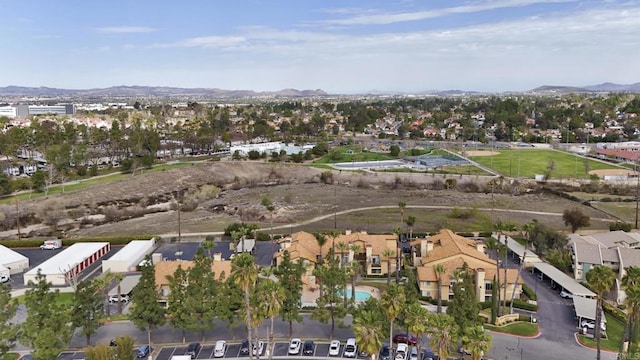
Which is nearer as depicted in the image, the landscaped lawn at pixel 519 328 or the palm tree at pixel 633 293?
the palm tree at pixel 633 293

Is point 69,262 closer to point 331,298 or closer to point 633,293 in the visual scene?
point 331,298

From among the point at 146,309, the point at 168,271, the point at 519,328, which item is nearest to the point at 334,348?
the point at 146,309

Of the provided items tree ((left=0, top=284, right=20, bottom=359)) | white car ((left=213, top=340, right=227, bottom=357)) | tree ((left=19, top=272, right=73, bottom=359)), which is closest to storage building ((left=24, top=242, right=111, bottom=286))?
tree ((left=0, top=284, right=20, bottom=359))

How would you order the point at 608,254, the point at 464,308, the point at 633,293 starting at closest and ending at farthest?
1. the point at 633,293
2. the point at 464,308
3. the point at 608,254

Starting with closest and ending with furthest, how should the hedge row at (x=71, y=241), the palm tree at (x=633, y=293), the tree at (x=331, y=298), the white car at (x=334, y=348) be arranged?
the palm tree at (x=633, y=293) → the white car at (x=334, y=348) → the tree at (x=331, y=298) → the hedge row at (x=71, y=241)

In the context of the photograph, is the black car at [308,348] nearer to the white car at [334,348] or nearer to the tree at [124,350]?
the white car at [334,348]

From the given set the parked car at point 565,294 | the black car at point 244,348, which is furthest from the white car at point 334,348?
the parked car at point 565,294
